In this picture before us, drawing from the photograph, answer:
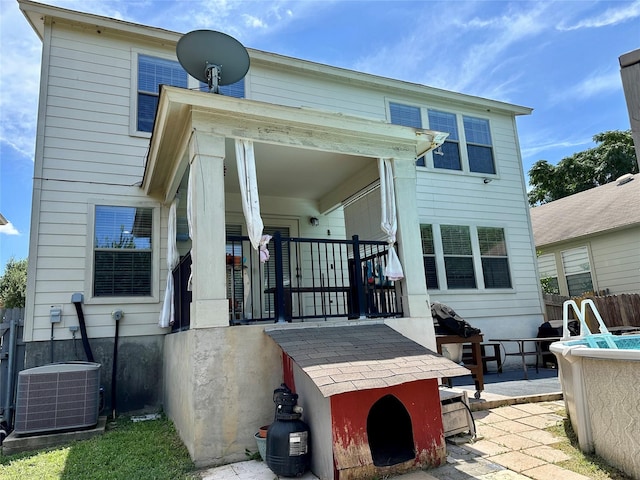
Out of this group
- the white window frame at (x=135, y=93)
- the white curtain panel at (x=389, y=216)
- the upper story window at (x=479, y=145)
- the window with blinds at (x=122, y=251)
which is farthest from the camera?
the upper story window at (x=479, y=145)

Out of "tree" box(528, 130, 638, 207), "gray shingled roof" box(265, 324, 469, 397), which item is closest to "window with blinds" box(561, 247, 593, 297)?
"gray shingled roof" box(265, 324, 469, 397)

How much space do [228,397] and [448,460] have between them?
2.07 meters

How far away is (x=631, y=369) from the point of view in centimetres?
294

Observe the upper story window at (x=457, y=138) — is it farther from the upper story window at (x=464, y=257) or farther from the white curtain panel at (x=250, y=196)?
the white curtain panel at (x=250, y=196)

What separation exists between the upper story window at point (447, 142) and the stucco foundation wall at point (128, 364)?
672 centimetres

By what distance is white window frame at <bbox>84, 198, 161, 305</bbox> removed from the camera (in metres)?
5.97

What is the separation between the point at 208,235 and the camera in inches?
162

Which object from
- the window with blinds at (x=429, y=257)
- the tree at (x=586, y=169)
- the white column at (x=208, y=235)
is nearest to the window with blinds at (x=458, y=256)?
the window with blinds at (x=429, y=257)

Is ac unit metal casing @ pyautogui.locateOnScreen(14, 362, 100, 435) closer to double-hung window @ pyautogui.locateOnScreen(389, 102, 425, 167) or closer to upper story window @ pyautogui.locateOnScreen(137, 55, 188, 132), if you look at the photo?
upper story window @ pyautogui.locateOnScreen(137, 55, 188, 132)

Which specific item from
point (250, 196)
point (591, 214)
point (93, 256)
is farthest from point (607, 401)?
point (591, 214)

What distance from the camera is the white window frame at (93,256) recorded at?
19.6 feet

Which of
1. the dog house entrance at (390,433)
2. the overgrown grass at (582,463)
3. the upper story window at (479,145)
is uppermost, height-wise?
the upper story window at (479,145)

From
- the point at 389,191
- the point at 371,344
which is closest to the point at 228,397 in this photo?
the point at 371,344

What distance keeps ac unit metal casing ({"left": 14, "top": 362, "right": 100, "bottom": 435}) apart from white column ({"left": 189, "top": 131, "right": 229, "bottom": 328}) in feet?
6.77
